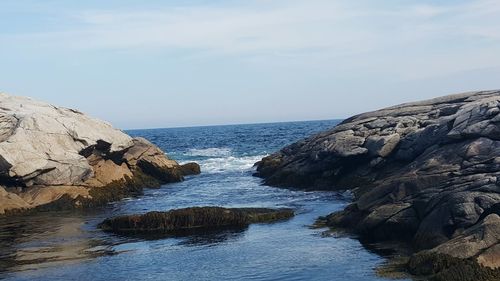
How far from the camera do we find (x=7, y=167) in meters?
34.9

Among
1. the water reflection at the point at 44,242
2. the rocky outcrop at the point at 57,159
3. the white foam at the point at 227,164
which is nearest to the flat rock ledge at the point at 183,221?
the water reflection at the point at 44,242

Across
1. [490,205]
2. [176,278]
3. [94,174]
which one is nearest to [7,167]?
[94,174]

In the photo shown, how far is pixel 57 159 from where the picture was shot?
3734 centimetres

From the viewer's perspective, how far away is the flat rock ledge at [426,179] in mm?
19672

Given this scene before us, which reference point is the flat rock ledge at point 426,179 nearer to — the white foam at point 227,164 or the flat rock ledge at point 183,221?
the flat rock ledge at point 183,221

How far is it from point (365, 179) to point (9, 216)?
2150 centimetres

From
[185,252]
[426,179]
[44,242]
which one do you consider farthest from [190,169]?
[426,179]

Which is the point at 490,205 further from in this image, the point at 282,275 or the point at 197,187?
the point at 197,187

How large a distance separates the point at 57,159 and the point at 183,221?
43.9ft

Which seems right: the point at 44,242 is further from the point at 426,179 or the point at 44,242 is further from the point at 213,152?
the point at 213,152

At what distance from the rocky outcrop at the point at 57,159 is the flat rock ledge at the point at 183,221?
947 cm

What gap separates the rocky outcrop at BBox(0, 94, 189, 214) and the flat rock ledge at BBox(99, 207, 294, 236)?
373 inches

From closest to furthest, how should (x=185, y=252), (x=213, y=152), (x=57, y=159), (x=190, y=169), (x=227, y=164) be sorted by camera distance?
(x=185, y=252), (x=57, y=159), (x=190, y=169), (x=227, y=164), (x=213, y=152)

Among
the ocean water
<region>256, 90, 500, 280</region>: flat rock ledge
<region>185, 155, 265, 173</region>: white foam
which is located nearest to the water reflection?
the ocean water
